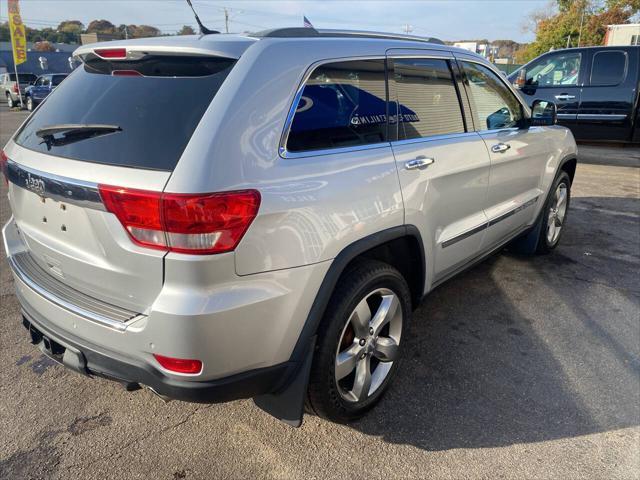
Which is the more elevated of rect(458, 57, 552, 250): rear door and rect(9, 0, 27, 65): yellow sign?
rect(9, 0, 27, 65): yellow sign

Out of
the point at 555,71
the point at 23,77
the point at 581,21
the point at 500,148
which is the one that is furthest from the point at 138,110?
the point at 581,21

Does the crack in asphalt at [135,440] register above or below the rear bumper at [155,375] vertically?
below

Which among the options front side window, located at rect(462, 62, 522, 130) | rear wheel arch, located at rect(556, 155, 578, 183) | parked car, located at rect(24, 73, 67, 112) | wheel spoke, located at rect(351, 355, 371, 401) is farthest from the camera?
parked car, located at rect(24, 73, 67, 112)

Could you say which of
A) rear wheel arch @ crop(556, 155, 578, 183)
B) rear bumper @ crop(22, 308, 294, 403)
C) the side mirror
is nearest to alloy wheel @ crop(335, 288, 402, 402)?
rear bumper @ crop(22, 308, 294, 403)

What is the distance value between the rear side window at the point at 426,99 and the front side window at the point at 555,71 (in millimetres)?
8529

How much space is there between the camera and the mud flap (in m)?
2.07

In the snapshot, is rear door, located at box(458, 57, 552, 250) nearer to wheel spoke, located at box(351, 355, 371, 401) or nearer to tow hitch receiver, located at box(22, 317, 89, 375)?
wheel spoke, located at box(351, 355, 371, 401)

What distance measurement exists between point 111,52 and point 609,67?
10.5m

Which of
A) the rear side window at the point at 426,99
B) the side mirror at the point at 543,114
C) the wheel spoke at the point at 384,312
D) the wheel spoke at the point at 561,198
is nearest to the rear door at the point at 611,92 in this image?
the wheel spoke at the point at 561,198

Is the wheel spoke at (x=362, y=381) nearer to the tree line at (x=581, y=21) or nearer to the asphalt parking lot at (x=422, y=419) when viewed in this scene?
the asphalt parking lot at (x=422, y=419)

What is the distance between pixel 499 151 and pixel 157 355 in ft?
8.70

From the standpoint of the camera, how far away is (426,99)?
2.86 meters

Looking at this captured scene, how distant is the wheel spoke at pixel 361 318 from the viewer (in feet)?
7.67

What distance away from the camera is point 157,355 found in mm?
1818
